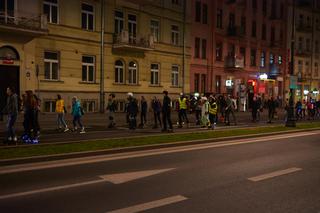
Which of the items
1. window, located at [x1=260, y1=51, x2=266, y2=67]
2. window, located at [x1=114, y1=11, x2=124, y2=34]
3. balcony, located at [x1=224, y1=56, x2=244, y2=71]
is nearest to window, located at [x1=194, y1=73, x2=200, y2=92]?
balcony, located at [x1=224, y1=56, x2=244, y2=71]

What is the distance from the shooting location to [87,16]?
29.3 meters

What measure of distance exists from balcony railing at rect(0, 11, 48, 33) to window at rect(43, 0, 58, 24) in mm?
1343

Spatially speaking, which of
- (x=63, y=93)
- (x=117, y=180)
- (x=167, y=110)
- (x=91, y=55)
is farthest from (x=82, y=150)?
(x=91, y=55)

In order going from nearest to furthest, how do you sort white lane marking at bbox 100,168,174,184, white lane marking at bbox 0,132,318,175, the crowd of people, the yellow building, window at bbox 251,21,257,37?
white lane marking at bbox 100,168,174,184
white lane marking at bbox 0,132,318,175
the crowd of people
the yellow building
window at bbox 251,21,257,37

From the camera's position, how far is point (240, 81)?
141 ft

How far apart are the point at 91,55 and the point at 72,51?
6.03ft

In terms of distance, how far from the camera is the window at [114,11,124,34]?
3140 centimetres

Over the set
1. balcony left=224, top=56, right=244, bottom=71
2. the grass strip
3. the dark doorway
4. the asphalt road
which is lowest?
the asphalt road

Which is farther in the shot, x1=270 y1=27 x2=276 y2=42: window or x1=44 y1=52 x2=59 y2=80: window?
x1=270 y1=27 x2=276 y2=42: window

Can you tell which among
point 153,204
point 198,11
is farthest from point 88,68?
point 153,204

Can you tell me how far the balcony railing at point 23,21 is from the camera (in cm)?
2339

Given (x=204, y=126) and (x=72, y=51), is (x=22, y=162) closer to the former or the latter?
(x=204, y=126)

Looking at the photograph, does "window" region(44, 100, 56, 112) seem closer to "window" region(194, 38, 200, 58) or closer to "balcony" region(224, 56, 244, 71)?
"window" region(194, 38, 200, 58)

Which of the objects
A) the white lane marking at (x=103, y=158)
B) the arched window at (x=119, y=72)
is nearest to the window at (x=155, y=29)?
the arched window at (x=119, y=72)
